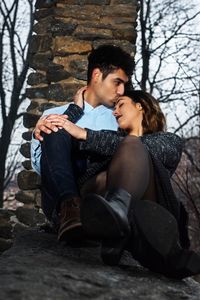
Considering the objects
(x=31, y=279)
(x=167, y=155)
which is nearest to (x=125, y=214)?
(x=31, y=279)

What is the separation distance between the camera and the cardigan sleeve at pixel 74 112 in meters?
2.50

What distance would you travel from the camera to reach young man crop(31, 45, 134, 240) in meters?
1.85

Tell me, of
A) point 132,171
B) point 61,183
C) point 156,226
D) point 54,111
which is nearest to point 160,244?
point 156,226

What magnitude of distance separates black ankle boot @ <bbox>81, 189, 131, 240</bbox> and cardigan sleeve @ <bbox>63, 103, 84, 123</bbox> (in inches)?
38.3

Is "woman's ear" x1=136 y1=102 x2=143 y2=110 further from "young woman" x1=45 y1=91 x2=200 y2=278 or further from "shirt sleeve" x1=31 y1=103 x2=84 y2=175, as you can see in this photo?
"shirt sleeve" x1=31 y1=103 x2=84 y2=175

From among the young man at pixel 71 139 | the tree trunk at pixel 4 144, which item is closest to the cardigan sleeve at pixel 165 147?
the young man at pixel 71 139

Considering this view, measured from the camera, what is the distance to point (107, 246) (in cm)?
162

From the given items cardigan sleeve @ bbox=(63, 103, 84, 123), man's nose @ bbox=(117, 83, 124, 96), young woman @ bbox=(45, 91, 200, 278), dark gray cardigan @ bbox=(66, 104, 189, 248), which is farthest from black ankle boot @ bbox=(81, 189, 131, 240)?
man's nose @ bbox=(117, 83, 124, 96)

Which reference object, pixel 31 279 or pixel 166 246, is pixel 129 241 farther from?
pixel 31 279

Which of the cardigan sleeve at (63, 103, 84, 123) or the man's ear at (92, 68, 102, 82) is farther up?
the man's ear at (92, 68, 102, 82)

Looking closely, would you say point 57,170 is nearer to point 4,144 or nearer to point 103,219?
point 103,219

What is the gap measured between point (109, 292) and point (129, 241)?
271 mm

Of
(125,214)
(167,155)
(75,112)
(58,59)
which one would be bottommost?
(125,214)

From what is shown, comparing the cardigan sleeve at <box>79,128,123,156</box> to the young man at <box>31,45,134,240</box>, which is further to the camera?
the cardigan sleeve at <box>79,128,123,156</box>
